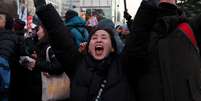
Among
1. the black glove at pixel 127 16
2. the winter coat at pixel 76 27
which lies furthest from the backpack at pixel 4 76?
the winter coat at pixel 76 27

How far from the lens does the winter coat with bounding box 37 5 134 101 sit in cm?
341

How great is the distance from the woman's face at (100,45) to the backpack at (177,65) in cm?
38

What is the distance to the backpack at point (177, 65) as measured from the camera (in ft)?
10.5

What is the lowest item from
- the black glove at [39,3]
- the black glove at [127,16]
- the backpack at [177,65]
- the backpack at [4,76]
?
the backpack at [4,76]

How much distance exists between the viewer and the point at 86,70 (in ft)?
11.5

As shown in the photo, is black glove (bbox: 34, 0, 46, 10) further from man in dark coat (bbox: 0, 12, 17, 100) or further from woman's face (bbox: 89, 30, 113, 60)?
man in dark coat (bbox: 0, 12, 17, 100)

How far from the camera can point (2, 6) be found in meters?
4.55

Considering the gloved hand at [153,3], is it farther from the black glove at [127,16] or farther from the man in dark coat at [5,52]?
the man in dark coat at [5,52]

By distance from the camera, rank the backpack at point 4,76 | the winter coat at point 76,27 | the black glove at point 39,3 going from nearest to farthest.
A: the black glove at point 39,3, the backpack at point 4,76, the winter coat at point 76,27

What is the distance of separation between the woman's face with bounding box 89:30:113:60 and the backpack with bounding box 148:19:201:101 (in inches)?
15.1

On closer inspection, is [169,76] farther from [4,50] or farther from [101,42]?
[4,50]

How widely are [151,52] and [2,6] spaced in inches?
74.0

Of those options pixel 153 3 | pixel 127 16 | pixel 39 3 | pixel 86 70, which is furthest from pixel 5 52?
pixel 153 3

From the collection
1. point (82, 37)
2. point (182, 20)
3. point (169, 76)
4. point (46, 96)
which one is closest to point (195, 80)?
point (169, 76)
